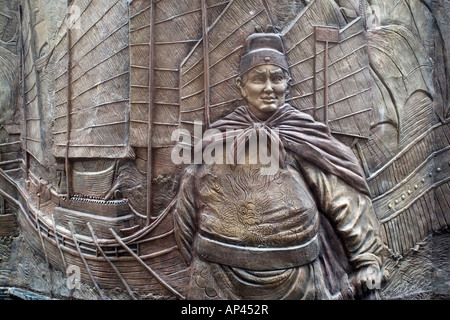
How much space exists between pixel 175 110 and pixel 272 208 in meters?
1.01

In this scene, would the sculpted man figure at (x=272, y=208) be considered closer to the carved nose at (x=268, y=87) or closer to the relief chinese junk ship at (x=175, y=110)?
the carved nose at (x=268, y=87)

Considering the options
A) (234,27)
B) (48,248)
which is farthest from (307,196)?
(48,248)

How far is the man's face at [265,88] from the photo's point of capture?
3348mm

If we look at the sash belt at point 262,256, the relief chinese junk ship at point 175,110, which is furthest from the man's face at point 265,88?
the sash belt at point 262,256

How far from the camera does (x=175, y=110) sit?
3.54 m

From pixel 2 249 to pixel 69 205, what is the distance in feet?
3.51

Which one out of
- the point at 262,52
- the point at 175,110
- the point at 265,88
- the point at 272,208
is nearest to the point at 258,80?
the point at 265,88

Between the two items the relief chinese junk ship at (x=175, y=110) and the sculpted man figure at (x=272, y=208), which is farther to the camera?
the relief chinese junk ship at (x=175, y=110)

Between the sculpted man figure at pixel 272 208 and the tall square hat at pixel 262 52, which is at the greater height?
the tall square hat at pixel 262 52

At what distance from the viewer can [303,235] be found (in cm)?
338

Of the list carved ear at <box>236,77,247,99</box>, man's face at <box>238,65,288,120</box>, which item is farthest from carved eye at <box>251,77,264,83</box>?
carved ear at <box>236,77,247,99</box>

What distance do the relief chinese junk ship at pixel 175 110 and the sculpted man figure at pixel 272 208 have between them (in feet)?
0.42

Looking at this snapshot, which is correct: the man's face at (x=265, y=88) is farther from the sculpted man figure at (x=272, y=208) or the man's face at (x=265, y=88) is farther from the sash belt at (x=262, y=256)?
the sash belt at (x=262, y=256)

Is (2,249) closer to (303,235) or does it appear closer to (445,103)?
(303,235)
